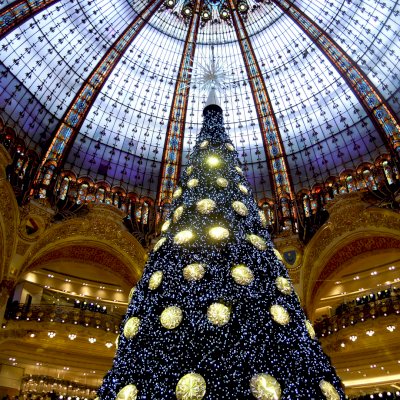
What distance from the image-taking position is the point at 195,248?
4121mm

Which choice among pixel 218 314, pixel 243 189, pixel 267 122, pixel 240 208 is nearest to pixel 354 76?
pixel 267 122

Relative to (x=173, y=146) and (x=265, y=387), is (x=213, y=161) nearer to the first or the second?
(x=265, y=387)

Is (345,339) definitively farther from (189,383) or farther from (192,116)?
(189,383)

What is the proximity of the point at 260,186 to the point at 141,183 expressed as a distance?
21.1 ft

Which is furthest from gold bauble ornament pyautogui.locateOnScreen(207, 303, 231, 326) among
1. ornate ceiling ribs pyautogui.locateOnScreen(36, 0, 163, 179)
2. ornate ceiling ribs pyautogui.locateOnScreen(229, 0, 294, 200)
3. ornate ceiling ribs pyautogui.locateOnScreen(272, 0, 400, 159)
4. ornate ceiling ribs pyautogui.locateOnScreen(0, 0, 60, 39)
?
ornate ceiling ribs pyautogui.locateOnScreen(36, 0, 163, 179)

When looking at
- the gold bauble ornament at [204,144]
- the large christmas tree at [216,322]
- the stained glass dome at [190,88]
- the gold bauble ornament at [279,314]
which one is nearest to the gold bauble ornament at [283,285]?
the large christmas tree at [216,322]

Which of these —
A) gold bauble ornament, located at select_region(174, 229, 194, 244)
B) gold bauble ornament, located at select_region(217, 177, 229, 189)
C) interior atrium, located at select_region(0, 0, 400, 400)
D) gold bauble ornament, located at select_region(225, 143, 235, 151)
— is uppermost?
interior atrium, located at select_region(0, 0, 400, 400)

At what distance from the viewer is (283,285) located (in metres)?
4.03

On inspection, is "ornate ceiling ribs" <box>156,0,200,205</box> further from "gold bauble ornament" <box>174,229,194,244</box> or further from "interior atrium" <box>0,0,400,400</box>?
"gold bauble ornament" <box>174,229,194,244</box>

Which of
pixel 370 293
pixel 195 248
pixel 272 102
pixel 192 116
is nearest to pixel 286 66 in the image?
pixel 272 102

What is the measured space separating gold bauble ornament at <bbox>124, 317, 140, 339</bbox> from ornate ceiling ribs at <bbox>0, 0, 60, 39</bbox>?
16070 millimetres

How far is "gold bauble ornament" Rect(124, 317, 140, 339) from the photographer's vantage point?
12.2 feet

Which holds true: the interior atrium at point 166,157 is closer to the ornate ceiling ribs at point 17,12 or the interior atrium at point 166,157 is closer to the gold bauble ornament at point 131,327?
the ornate ceiling ribs at point 17,12

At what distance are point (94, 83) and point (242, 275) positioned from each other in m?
17.7
